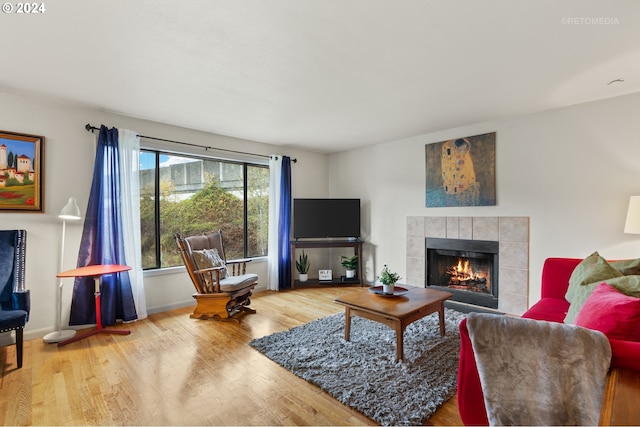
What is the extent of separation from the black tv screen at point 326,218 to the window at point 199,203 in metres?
0.58

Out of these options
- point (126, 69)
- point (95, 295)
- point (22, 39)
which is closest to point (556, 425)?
point (126, 69)

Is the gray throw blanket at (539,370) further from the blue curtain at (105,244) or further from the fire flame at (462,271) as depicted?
the blue curtain at (105,244)

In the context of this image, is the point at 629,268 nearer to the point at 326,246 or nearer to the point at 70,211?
the point at 326,246

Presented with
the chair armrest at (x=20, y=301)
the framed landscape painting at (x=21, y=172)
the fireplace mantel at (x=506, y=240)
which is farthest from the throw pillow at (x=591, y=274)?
the framed landscape painting at (x=21, y=172)

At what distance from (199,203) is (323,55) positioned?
2951mm

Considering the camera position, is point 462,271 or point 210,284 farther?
point 462,271

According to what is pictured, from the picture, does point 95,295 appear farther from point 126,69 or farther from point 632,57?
point 632,57

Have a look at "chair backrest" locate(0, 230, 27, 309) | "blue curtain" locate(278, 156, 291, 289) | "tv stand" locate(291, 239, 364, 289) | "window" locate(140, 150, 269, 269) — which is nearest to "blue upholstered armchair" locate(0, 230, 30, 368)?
"chair backrest" locate(0, 230, 27, 309)

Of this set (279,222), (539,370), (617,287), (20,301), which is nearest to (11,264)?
(20,301)

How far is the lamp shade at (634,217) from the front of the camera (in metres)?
2.55

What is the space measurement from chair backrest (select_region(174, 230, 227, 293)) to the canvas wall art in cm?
308

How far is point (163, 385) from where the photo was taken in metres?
2.14

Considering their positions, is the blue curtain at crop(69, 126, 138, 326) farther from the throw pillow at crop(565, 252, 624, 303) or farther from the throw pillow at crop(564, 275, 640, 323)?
the throw pillow at crop(565, 252, 624, 303)

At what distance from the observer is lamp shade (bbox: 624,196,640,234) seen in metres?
2.55
